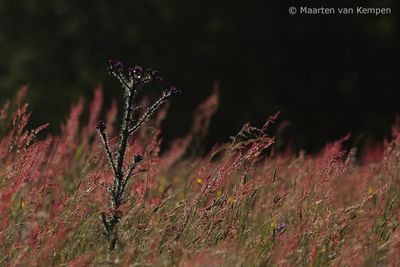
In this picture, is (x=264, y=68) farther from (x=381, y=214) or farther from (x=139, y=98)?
(x=381, y=214)

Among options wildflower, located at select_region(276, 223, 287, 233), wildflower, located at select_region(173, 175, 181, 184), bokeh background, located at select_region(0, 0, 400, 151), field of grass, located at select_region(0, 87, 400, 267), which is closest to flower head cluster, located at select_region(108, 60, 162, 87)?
field of grass, located at select_region(0, 87, 400, 267)

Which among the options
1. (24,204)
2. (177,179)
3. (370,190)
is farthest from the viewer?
(177,179)

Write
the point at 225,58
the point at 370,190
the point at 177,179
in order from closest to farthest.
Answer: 1. the point at 370,190
2. the point at 177,179
3. the point at 225,58

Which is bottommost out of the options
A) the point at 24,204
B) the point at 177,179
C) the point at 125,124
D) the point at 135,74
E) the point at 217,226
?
the point at 177,179

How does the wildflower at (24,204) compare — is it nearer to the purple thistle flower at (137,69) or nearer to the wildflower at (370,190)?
the purple thistle flower at (137,69)

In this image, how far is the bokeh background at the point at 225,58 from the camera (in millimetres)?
12852

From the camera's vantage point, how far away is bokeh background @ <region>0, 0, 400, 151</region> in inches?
506

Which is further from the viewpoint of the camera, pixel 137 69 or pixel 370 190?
pixel 370 190

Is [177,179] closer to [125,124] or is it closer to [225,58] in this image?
[125,124]

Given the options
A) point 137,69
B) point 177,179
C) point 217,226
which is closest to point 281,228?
point 217,226

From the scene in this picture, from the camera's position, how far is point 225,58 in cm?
1296

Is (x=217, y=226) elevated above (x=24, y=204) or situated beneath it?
situated beneath

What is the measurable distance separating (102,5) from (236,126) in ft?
9.73

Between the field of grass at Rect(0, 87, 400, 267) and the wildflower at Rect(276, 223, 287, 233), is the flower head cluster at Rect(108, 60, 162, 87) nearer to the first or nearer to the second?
the field of grass at Rect(0, 87, 400, 267)
